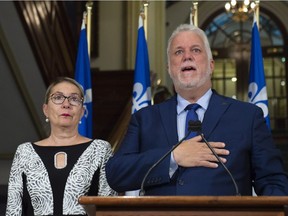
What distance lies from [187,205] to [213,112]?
31.7 inches

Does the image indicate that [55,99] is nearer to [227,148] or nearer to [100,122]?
[227,148]

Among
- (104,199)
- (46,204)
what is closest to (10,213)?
(46,204)

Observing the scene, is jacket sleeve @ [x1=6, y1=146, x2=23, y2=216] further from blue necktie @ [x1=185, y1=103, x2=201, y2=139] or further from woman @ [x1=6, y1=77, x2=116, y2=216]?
blue necktie @ [x1=185, y1=103, x2=201, y2=139]

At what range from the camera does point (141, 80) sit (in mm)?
5875

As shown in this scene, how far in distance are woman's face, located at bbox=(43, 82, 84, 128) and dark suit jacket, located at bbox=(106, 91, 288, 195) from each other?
438mm

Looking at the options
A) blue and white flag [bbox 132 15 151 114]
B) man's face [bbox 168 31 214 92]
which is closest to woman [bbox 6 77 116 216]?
man's face [bbox 168 31 214 92]

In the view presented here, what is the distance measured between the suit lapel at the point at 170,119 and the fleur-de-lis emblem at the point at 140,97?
309 cm

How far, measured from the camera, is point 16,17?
679 centimetres

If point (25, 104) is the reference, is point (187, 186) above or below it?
below

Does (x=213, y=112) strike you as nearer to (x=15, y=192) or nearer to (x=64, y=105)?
(x=64, y=105)

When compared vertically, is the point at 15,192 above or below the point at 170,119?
below

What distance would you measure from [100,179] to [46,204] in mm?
291

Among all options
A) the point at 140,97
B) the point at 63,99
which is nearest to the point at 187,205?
the point at 63,99

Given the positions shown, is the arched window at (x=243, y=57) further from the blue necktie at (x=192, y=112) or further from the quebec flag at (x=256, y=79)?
the blue necktie at (x=192, y=112)
